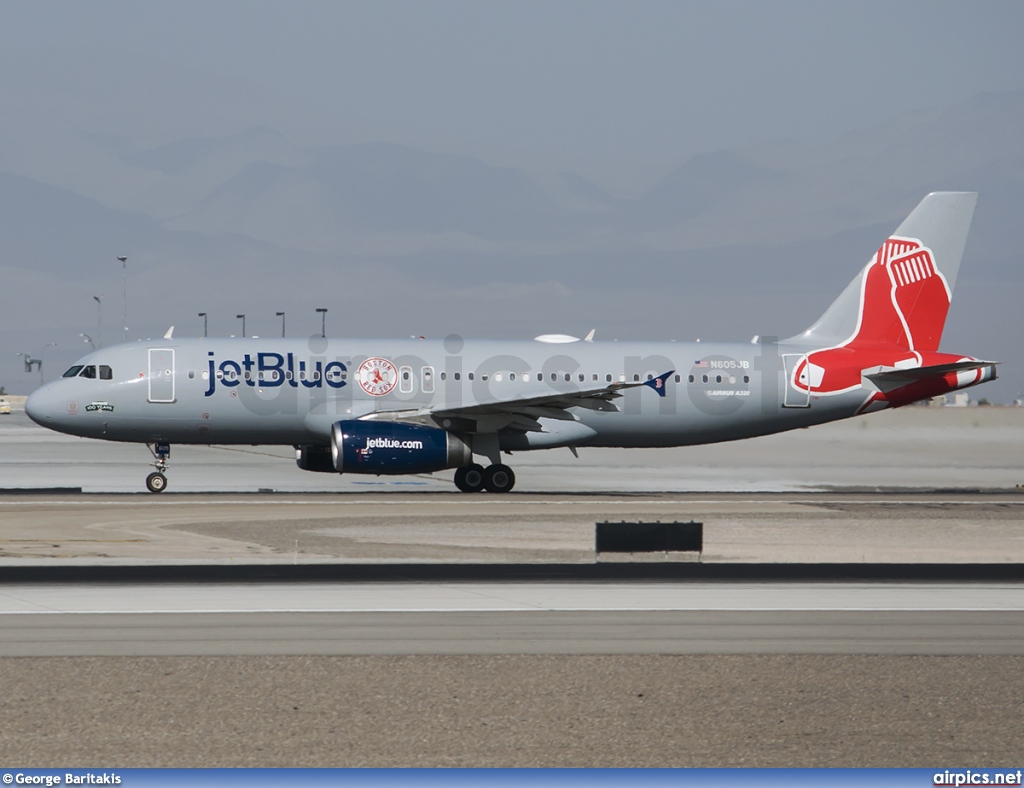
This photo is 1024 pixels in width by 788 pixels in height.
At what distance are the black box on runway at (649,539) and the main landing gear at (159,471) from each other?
17745mm

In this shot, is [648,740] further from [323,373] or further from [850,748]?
[323,373]

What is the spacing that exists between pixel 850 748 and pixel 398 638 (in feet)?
18.7

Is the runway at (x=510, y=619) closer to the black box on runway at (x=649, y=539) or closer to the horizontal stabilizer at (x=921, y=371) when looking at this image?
the black box on runway at (x=649, y=539)

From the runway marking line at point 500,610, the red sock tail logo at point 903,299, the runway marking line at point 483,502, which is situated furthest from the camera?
the red sock tail logo at point 903,299

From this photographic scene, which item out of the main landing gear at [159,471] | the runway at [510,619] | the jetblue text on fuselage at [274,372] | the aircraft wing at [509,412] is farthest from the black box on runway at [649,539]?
the main landing gear at [159,471]

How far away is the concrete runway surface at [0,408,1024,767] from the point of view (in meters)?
10.2

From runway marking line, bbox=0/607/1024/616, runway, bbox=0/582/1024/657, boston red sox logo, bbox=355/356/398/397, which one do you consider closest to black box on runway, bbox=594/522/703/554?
runway, bbox=0/582/1024/657

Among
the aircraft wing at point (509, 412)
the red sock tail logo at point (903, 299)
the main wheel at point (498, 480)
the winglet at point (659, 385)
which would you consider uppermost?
the red sock tail logo at point (903, 299)

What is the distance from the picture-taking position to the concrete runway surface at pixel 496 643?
1018 centimetres

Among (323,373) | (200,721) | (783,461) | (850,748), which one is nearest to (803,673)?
(850,748)

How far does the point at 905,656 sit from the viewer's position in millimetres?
13609

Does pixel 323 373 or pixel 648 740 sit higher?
pixel 323 373

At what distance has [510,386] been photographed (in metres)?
37.6

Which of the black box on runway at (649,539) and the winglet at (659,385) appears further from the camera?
the winglet at (659,385)
